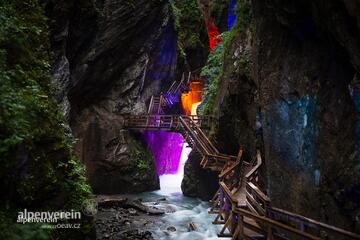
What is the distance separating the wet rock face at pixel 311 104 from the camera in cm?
688

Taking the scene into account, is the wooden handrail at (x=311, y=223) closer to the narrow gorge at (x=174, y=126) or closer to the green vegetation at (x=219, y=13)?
the narrow gorge at (x=174, y=126)

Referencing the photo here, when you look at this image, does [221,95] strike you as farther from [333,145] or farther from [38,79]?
[38,79]

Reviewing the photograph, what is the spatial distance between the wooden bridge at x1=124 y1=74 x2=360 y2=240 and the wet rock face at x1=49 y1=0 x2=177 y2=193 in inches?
68.8

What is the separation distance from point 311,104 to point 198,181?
47.9ft

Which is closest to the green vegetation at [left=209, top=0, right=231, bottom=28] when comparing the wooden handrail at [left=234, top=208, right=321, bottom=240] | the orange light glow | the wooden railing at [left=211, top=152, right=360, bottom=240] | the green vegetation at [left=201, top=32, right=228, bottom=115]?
the orange light glow

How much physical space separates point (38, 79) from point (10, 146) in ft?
9.38

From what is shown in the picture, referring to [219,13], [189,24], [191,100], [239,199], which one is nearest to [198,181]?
[239,199]


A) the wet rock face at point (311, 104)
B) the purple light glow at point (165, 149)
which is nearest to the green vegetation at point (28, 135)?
the wet rock face at point (311, 104)

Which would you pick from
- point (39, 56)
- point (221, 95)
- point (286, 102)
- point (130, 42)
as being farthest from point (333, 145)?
point (130, 42)

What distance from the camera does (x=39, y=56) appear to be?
7.45 meters

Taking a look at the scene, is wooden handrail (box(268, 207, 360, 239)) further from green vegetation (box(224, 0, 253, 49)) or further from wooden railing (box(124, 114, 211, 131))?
wooden railing (box(124, 114, 211, 131))

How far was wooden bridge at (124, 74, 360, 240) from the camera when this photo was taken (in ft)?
24.3

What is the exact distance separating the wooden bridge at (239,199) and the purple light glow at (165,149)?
91.8 inches

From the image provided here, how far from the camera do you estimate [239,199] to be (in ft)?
40.6
